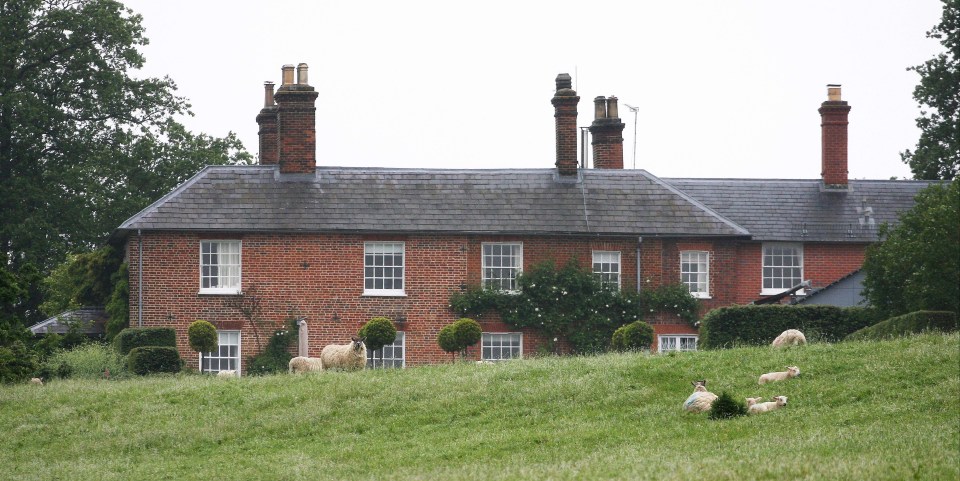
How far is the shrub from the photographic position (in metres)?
37.1

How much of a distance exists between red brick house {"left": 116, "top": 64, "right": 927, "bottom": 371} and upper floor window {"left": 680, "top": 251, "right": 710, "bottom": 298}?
4 cm

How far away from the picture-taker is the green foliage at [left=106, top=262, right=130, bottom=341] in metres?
43.7

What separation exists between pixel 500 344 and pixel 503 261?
97.2 inches

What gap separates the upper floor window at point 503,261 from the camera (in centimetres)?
4450

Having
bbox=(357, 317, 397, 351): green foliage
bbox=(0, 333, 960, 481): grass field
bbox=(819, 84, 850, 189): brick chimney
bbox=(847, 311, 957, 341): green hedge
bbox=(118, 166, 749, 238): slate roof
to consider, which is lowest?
bbox=(0, 333, 960, 481): grass field

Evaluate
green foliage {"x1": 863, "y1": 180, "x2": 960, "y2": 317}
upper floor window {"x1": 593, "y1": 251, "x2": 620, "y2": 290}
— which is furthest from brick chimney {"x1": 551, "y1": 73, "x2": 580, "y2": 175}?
green foliage {"x1": 863, "y1": 180, "x2": 960, "y2": 317}

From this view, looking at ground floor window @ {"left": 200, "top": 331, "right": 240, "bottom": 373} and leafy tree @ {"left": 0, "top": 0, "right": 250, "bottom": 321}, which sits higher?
leafy tree @ {"left": 0, "top": 0, "right": 250, "bottom": 321}

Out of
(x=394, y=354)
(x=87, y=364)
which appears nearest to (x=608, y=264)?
(x=394, y=354)

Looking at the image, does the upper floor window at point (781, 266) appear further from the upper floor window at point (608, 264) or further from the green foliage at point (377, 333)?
the green foliage at point (377, 333)

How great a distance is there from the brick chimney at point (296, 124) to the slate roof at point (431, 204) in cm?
44

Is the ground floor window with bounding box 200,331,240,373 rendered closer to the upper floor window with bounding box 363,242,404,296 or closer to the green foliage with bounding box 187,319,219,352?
the green foliage with bounding box 187,319,219,352

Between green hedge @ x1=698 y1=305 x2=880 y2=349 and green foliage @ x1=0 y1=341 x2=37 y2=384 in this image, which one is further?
green hedge @ x1=698 y1=305 x2=880 y2=349

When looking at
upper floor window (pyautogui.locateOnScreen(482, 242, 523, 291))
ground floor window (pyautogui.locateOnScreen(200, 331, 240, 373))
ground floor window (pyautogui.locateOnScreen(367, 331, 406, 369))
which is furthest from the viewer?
upper floor window (pyautogui.locateOnScreen(482, 242, 523, 291))

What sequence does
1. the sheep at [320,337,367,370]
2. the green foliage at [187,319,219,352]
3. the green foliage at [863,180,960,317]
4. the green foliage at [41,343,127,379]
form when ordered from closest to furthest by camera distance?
the green foliage at [863,180,960,317] < the sheep at [320,337,367,370] < the green foliage at [41,343,127,379] < the green foliage at [187,319,219,352]
